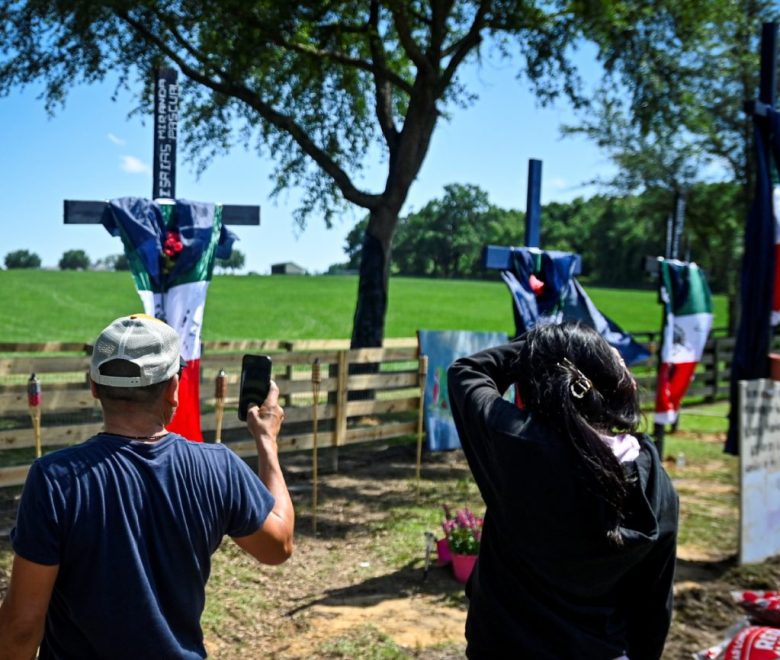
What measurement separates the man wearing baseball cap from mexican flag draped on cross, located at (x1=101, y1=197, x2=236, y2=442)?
3.41 meters

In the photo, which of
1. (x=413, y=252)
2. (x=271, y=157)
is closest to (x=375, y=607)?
(x=271, y=157)

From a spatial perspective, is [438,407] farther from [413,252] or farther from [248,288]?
[248,288]

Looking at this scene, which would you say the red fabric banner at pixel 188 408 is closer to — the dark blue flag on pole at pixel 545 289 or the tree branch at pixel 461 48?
the dark blue flag on pole at pixel 545 289

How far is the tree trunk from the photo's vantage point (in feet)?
36.7

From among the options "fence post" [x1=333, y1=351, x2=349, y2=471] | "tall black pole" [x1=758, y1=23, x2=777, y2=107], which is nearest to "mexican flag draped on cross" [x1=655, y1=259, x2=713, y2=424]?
"tall black pole" [x1=758, y1=23, x2=777, y2=107]

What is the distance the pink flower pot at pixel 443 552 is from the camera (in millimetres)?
5625

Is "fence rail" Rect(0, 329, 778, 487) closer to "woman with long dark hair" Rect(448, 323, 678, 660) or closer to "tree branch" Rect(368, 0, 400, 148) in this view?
"tree branch" Rect(368, 0, 400, 148)

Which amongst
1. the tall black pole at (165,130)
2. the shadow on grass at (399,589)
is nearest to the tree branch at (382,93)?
the tall black pole at (165,130)

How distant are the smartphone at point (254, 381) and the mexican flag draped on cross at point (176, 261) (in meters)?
3.16

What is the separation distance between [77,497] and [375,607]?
353 centimetres

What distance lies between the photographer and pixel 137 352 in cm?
190

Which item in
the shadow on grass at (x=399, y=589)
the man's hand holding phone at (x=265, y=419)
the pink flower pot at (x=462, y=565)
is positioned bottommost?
the shadow on grass at (x=399, y=589)

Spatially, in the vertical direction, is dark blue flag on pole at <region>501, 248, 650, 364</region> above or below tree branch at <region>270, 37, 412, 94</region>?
below

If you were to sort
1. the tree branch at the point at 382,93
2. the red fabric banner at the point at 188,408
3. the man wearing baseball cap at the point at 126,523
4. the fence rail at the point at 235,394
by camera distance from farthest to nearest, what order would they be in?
the tree branch at the point at 382,93, the fence rail at the point at 235,394, the red fabric banner at the point at 188,408, the man wearing baseball cap at the point at 126,523
